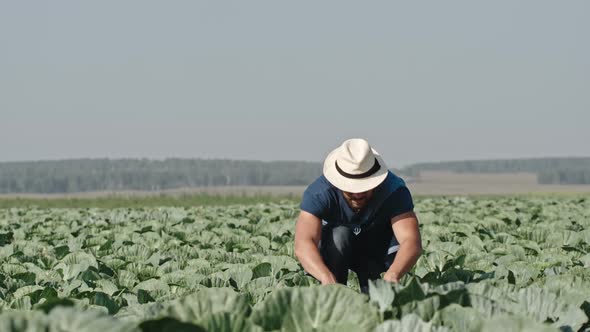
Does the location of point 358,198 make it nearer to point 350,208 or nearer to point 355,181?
point 350,208

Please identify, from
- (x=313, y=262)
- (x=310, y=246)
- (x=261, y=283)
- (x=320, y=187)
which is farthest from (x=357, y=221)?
(x=261, y=283)

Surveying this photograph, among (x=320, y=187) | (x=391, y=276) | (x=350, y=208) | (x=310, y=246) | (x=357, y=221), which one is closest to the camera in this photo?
(x=391, y=276)

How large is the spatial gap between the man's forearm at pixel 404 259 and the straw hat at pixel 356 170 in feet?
1.75

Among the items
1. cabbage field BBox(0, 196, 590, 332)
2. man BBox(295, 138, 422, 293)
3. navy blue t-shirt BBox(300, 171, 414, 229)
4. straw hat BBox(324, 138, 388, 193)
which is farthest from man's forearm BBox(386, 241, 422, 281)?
straw hat BBox(324, 138, 388, 193)

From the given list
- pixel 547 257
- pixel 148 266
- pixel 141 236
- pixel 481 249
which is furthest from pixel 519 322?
pixel 141 236

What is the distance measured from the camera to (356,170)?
602cm

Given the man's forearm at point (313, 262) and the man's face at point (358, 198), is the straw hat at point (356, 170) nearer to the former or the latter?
the man's face at point (358, 198)

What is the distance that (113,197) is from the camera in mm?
36500

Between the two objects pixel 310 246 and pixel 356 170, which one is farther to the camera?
pixel 310 246

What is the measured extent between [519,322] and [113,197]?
34.6m

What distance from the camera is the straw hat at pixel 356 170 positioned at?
600 cm

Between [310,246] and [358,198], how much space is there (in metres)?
0.48

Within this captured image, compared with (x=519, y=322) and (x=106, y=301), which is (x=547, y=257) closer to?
(x=106, y=301)

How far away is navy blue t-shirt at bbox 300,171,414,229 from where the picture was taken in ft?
21.0
